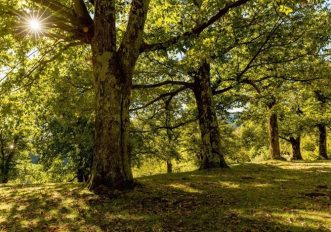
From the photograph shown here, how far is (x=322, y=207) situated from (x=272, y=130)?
62.5ft

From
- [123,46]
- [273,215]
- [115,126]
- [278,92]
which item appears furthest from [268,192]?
[278,92]

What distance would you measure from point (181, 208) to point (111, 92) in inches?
182

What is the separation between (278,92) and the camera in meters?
23.9

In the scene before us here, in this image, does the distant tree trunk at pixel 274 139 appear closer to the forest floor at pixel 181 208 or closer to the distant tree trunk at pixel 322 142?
the distant tree trunk at pixel 322 142

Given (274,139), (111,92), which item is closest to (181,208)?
(111,92)

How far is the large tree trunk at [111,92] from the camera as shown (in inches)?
451

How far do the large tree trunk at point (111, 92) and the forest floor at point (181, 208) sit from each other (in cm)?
83

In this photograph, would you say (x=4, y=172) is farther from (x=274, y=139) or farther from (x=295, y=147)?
(x=295, y=147)

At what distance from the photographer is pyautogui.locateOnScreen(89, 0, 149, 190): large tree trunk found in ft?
37.6

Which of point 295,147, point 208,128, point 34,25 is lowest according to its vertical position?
point 295,147

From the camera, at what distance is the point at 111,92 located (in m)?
11.6

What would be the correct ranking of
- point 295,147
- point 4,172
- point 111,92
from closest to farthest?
point 111,92, point 295,147, point 4,172

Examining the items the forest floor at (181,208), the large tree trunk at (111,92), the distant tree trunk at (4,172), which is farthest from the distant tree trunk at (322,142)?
the distant tree trunk at (4,172)

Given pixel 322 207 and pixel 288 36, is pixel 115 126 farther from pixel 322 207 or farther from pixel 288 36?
pixel 288 36
